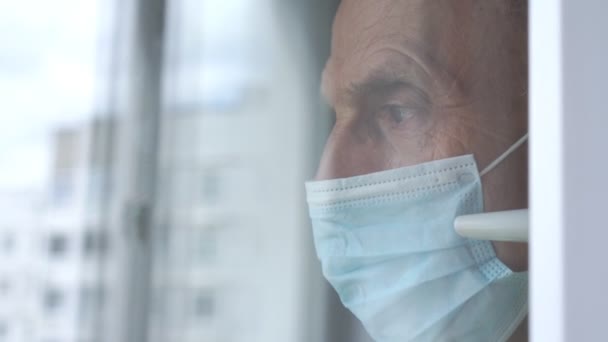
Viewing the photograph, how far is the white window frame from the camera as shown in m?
0.41

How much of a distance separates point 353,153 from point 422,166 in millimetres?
75

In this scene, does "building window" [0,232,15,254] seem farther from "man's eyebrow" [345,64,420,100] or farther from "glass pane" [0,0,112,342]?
"man's eyebrow" [345,64,420,100]

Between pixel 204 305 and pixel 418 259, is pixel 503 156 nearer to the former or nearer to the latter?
pixel 418 259

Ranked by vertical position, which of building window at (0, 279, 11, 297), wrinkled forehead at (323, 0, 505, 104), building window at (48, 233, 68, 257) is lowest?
building window at (0, 279, 11, 297)

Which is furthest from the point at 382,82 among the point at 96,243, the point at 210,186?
the point at 96,243

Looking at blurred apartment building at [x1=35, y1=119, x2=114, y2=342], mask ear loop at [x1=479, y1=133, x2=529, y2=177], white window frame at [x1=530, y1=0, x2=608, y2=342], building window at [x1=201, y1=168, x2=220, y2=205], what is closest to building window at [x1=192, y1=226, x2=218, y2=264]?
building window at [x1=201, y1=168, x2=220, y2=205]

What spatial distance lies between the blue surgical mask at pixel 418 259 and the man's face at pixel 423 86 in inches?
0.7

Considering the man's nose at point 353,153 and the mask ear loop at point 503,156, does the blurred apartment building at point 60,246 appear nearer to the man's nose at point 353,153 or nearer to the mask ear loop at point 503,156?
the man's nose at point 353,153

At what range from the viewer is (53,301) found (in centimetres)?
236

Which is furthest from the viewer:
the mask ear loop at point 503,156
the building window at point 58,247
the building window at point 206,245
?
the building window at point 58,247

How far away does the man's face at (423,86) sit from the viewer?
61 centimetres

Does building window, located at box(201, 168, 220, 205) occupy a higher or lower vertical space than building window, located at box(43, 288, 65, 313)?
higher

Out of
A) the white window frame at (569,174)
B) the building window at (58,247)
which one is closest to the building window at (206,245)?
the building window at (58,247)

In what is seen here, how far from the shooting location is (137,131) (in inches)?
92.3
